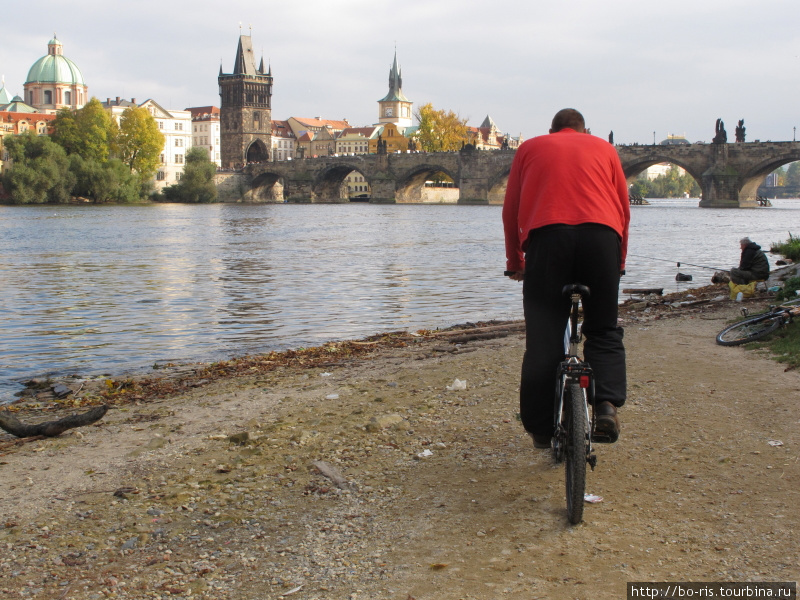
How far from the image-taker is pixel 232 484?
366 centimetres

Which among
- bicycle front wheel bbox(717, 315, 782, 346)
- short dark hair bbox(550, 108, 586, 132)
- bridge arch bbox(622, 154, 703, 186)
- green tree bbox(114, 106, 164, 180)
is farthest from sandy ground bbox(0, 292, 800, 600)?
green tree bbox(114, 106, 164, 180)

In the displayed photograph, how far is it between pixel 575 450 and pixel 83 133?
224 feet

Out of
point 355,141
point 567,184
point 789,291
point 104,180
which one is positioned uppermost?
point 355,141

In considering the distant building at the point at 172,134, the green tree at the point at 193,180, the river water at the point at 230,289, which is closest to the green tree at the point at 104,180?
the green tree at the point at 193,180

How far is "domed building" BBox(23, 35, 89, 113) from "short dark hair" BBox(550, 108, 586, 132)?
115780 millimetres

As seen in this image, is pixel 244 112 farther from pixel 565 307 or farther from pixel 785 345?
pixel 565 307

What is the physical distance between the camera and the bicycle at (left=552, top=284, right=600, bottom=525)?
2945mm

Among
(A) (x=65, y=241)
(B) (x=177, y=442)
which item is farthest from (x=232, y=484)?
(A) (x=65, y=241)

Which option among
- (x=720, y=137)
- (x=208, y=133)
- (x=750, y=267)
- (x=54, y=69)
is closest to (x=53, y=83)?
(x=54, y=69)

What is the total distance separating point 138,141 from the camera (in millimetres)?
70188

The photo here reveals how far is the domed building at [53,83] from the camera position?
110 m

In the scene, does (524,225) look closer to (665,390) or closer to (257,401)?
(665,390)

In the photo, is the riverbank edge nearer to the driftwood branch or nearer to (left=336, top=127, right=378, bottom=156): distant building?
the driftwood branch

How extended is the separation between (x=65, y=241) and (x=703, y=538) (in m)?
27.7
